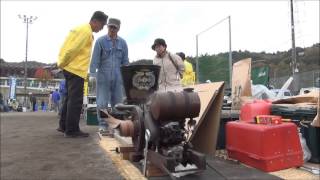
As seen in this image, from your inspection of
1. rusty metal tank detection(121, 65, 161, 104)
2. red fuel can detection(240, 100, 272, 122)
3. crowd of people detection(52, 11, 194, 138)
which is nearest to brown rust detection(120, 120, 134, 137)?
rusty metal tank detection(121, 65, 161, 104)

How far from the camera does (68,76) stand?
6.32 metres

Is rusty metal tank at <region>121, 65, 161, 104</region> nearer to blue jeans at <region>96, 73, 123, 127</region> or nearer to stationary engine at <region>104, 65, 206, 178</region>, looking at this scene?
stationary engine at <region>104, 65, 206, 178</region>

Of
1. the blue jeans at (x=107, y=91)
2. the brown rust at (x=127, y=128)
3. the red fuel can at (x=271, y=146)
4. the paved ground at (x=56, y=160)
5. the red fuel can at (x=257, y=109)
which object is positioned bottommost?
the paved ground at (x=56, y=160)

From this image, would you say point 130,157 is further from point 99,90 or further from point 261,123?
point 99,90

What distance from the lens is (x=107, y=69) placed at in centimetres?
609

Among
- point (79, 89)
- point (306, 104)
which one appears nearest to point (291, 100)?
point (306, 104)

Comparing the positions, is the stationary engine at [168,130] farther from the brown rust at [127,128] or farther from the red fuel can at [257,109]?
the red fuel can at [257,109]

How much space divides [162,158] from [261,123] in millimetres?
995

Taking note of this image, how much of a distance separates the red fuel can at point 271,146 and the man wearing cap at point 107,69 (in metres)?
2.72

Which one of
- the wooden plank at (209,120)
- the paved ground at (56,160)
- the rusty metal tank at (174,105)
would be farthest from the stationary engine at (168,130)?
the wooden plank at (209,120)

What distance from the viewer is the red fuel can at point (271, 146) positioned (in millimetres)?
3420

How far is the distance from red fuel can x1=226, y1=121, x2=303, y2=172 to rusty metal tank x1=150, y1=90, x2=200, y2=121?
628 mm

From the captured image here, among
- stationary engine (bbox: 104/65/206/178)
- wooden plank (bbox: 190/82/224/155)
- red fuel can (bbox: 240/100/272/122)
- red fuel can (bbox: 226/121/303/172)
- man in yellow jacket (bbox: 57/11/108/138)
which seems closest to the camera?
stationary engine (bbox: 104/65/206/178)

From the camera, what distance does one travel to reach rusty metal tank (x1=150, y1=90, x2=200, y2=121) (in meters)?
3.09
